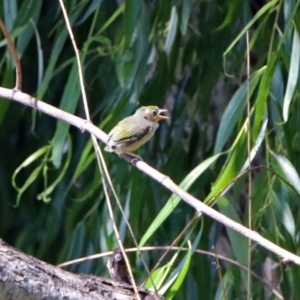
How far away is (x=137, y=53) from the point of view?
6.28 ft

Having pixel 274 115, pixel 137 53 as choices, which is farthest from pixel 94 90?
pixel 274 115

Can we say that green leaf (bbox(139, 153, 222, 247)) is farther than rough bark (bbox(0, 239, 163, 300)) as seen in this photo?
Yes

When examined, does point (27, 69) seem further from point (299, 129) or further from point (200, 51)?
point (299, 129)

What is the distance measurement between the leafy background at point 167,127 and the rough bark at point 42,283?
439 millimetres

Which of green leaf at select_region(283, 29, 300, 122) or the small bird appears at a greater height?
green leaf at select_region(283, 29, 300, 122)

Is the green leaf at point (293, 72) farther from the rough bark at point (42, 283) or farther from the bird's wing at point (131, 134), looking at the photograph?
the rough bark at point (42, 283)

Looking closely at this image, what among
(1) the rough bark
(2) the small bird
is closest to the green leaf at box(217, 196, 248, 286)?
(2) the small bird

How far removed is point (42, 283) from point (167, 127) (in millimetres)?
1296

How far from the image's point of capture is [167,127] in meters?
2.24

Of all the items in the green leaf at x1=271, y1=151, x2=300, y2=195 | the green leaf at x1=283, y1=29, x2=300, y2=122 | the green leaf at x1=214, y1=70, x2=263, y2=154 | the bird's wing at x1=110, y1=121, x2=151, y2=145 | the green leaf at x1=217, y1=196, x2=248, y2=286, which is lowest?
the green leaf at x1=217, y1=196, x2=248, y2=286

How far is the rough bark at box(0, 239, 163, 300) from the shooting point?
37.1 inches

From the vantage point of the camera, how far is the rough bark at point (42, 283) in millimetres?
943

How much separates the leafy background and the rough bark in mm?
439

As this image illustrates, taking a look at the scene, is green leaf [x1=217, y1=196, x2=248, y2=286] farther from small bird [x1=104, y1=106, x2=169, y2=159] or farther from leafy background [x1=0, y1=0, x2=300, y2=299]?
small bird [x1=104, y1=106, x2=169, y2=159]
